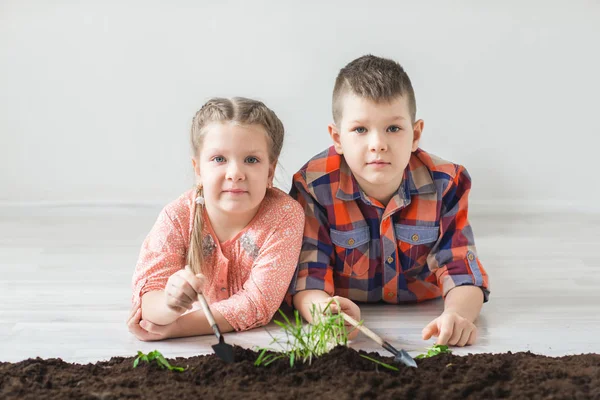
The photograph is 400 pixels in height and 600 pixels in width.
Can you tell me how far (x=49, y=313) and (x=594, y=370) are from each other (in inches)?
57.2

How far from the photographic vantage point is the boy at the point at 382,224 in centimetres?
230

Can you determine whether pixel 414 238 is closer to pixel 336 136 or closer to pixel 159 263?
pixel 336 136

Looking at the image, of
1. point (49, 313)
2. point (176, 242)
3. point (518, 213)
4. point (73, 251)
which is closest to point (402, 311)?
point (176, 242)

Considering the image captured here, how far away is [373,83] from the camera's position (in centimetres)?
225

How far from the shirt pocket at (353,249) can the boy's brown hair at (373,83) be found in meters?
0.32

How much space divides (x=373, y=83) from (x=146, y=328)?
0.86 metres

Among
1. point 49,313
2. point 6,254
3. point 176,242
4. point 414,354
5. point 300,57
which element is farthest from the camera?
point 300,57

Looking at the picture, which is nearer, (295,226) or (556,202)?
(295,226)

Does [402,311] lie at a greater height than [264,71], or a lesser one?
lesser

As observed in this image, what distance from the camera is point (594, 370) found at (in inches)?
70.8

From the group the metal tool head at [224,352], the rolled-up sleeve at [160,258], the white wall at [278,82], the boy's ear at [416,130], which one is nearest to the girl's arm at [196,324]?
the rolled-up sleeve at [160,258]

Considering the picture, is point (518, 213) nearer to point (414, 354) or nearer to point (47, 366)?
point (414, 354)

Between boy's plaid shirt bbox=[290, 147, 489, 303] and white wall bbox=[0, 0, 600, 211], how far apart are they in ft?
4.32

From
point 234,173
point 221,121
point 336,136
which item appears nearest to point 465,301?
point 336,136
